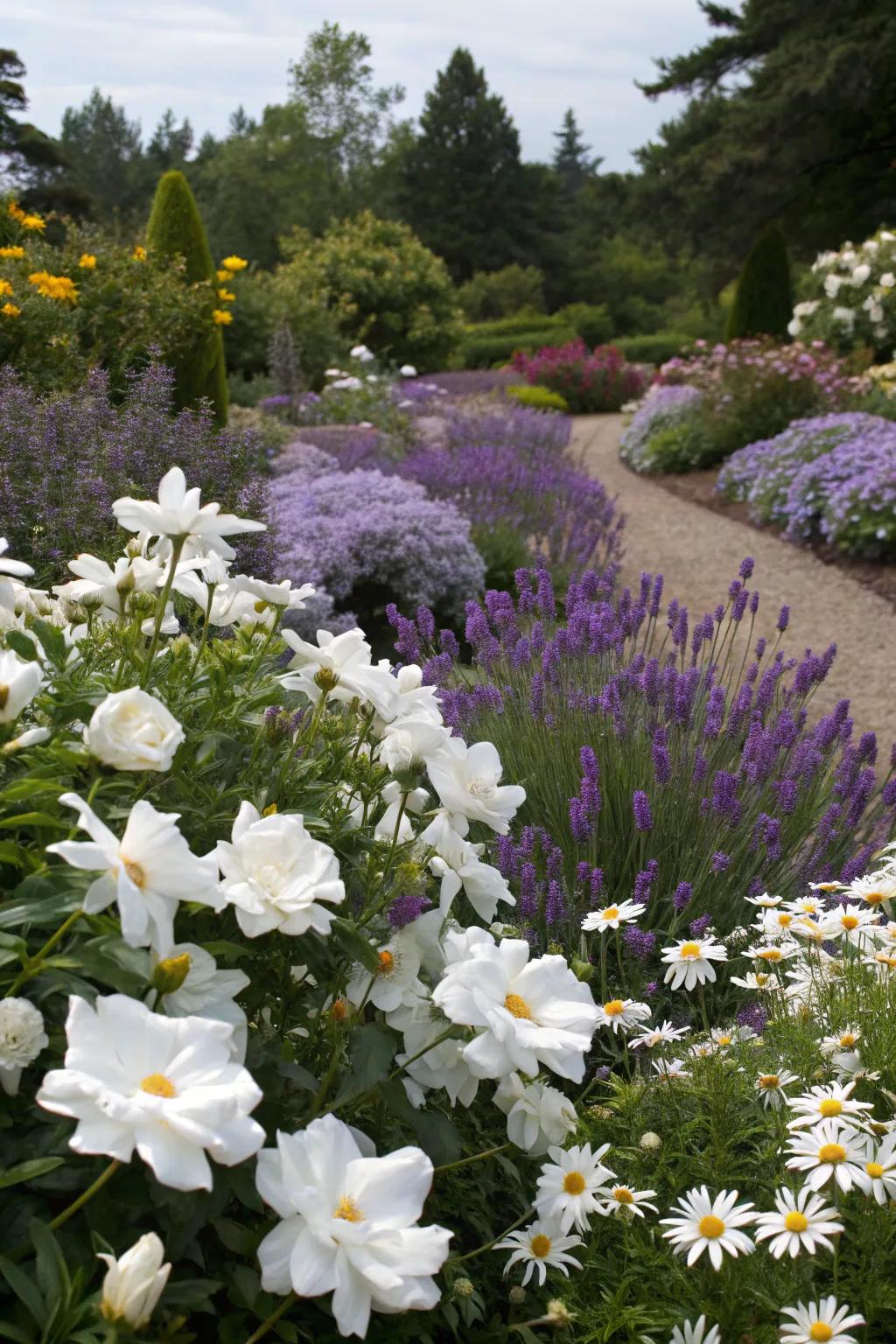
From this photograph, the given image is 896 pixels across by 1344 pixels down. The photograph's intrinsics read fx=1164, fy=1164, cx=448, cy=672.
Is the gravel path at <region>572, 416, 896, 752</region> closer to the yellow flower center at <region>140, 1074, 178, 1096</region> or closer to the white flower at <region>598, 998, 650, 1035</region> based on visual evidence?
the white flower at <region>598, 998, 650, 1035</region>

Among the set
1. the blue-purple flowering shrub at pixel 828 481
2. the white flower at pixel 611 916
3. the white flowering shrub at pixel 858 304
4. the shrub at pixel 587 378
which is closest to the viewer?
the white flower at pixel 611 916

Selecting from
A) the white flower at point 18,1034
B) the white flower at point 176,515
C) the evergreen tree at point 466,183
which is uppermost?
the evergreen tree at point 466,183

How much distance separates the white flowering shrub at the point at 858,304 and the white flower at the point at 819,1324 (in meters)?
13.4

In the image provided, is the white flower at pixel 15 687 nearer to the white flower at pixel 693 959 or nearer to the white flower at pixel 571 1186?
the white flower at pixel 571 1186

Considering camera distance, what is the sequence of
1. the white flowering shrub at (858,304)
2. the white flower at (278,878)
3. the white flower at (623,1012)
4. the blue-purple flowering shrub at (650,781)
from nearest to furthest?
the white flower at (278,878)
the white flower at (623,1012)
the blue-purple flowering shrub at (650,781)
the white flowering shrub at (858,304)

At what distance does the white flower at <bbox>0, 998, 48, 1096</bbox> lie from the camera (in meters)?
1.14

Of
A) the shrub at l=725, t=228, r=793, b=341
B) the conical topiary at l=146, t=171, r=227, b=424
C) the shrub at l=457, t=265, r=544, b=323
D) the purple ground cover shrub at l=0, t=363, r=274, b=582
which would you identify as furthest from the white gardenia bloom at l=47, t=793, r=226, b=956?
the shrub at l=457, t=265, r=544, b=323

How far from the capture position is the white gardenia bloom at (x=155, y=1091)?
1025mm

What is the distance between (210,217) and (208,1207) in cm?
4297

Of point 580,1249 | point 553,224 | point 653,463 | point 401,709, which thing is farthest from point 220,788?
point 553,224

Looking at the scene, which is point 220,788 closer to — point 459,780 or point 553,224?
point 459,780

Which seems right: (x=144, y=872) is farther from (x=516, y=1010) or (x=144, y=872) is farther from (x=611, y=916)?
(x=611, y=916)

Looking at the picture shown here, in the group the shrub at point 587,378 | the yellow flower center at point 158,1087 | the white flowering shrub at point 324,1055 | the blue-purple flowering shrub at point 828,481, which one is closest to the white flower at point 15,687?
the white flowering shrub at point 324,1055

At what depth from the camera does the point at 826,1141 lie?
1399 millimetres
